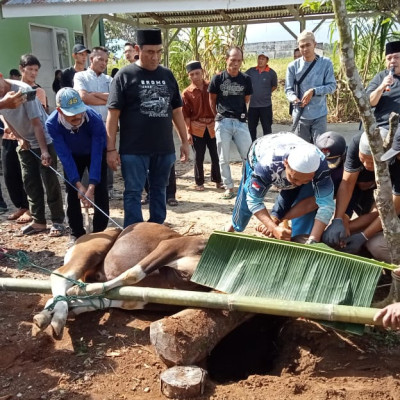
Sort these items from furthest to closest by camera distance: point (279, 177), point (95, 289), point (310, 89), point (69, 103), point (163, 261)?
point (310, 89), point (69, 103), point (279, 177), point (163, 261), point (95, 289)

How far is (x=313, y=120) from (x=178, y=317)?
180 inches

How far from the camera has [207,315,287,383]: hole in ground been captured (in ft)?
11.4

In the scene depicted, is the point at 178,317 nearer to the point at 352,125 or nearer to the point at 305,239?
the point at 305,239

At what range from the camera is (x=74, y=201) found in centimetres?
544

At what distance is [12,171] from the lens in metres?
6.56

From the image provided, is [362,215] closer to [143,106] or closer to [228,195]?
[143,106]

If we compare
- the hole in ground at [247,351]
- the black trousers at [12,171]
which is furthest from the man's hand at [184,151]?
the hole in ground at [247,351]

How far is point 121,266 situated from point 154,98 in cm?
195

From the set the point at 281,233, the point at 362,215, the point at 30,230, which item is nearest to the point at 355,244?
the point at 362,215

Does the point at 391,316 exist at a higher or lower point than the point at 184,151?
lower

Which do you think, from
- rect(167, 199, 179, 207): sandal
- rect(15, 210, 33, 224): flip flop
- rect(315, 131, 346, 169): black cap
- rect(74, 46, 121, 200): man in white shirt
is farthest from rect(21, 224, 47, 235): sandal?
rect(315, 131, 346, 169): black cap

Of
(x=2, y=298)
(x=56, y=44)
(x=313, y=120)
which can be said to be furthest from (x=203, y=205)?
(x=56, y=44)

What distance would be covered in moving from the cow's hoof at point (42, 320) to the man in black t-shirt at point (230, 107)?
4.54 metres

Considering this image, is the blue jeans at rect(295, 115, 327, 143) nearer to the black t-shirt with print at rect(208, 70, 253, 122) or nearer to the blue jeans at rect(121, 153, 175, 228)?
the black t-shirt with print at rect(208, 70, 253, 122)
